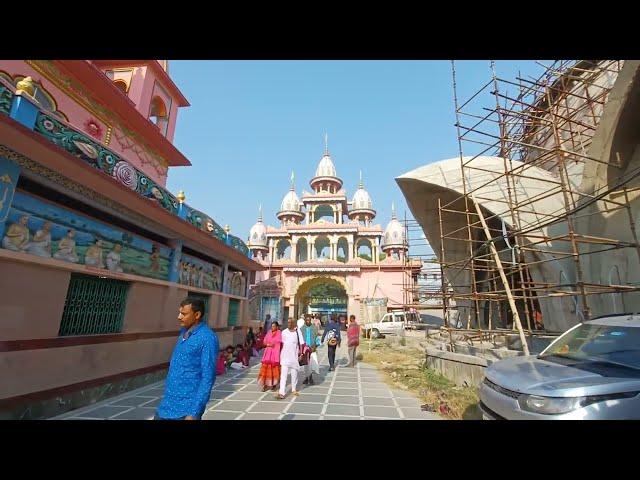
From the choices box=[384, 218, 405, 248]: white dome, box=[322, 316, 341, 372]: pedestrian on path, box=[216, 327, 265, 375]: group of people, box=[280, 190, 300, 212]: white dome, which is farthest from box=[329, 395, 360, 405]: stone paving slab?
box=[280, 190, 300, 212]: white dome

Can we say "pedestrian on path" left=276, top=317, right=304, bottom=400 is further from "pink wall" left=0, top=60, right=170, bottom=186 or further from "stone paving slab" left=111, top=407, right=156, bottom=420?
"pink wall" left=0, top=60, right=170, bottom=186

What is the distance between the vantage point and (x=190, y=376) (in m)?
2.66


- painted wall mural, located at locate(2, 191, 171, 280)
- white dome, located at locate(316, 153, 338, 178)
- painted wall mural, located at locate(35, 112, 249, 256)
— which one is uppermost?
white dome, located at locate(316, 153, 338, 178)

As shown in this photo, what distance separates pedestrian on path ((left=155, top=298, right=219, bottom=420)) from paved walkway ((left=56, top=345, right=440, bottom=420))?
2572mm

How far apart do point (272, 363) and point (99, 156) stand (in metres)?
4.97

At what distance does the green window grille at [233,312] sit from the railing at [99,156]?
506 cm

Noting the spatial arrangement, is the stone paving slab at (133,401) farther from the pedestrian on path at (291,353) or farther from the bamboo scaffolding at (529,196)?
the bamboo scaffolding at (529,196)

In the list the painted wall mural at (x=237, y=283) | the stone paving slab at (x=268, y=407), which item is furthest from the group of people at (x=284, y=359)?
the painted wall mural at (x=237, y=283)

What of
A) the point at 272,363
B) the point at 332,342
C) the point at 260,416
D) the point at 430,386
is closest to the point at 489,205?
the point at 430,386

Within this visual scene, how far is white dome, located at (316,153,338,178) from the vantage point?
32406 millimetres

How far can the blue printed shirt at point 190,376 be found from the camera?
102 inches

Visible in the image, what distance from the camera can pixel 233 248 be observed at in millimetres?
10766
